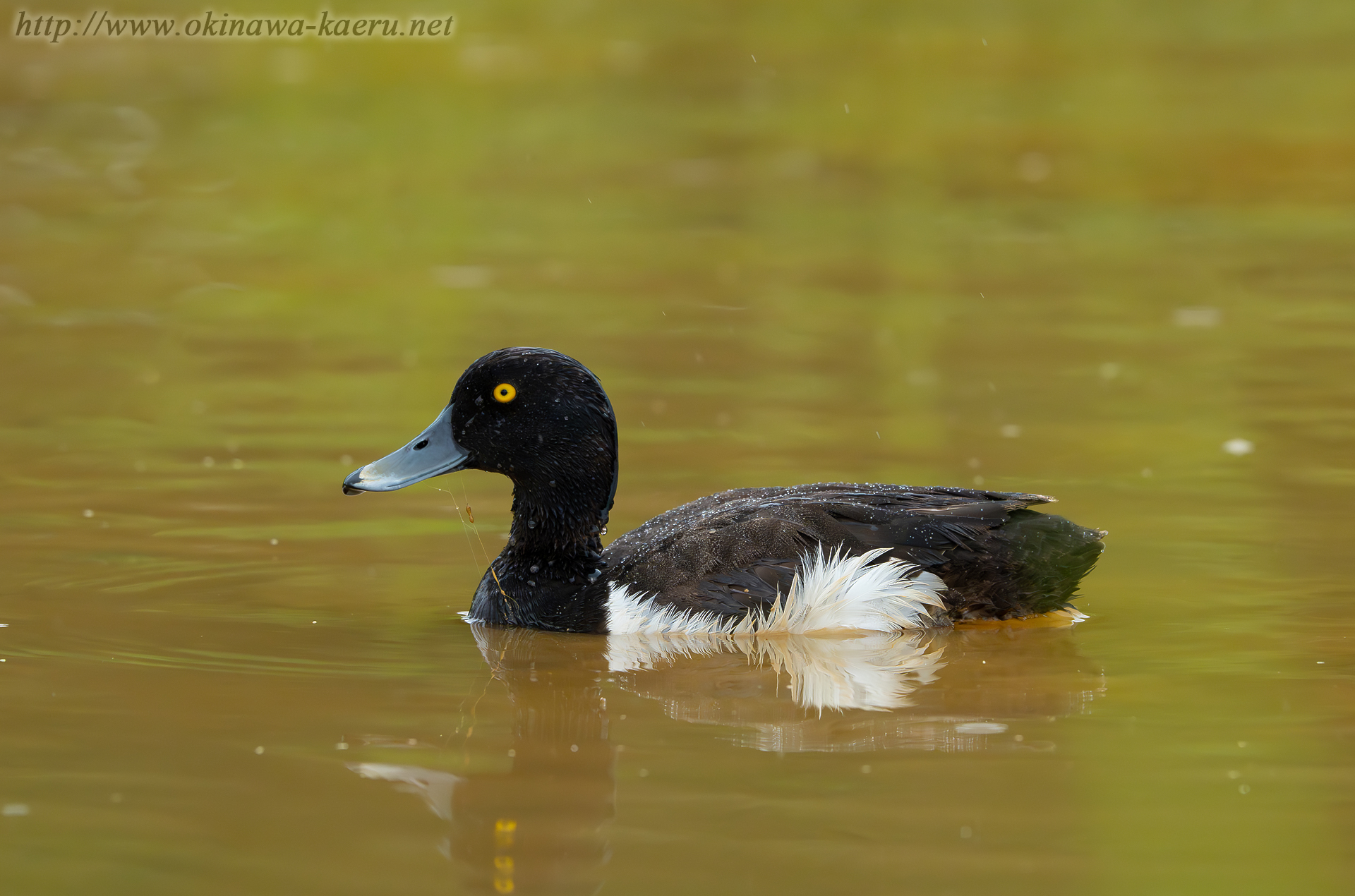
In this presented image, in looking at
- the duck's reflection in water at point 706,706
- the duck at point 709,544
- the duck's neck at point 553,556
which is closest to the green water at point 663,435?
the duck's reflection in water at point 706,706

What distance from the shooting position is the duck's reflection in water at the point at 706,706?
6441mm

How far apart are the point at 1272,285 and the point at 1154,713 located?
11.3 metres

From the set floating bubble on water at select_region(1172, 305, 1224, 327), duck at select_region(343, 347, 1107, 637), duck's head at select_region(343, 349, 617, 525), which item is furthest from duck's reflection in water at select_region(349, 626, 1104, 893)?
floating bubble on water at select_region(1172, 305, 1224, 327)

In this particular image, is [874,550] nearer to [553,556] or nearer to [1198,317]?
[553,556]

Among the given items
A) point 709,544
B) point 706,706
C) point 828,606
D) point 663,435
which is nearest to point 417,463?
point 709,544

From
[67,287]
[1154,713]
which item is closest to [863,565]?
[1154,713]

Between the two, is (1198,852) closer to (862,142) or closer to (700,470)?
(700,470)

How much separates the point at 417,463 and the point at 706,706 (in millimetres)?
2273

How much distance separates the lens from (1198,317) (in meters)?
16.9

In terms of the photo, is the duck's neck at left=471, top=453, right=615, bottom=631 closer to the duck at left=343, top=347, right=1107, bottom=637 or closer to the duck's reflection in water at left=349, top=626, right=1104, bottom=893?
the duck at left=343, top=347, right=1107, bottom=637

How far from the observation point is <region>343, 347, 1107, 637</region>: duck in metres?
9.13

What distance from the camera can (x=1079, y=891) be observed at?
231 inches

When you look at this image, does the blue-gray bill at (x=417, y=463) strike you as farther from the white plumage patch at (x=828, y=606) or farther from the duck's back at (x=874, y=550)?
the white plumage patch at (x=828, y=606)

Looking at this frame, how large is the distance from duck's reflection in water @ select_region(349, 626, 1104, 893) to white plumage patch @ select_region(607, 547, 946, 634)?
0.24 feet
